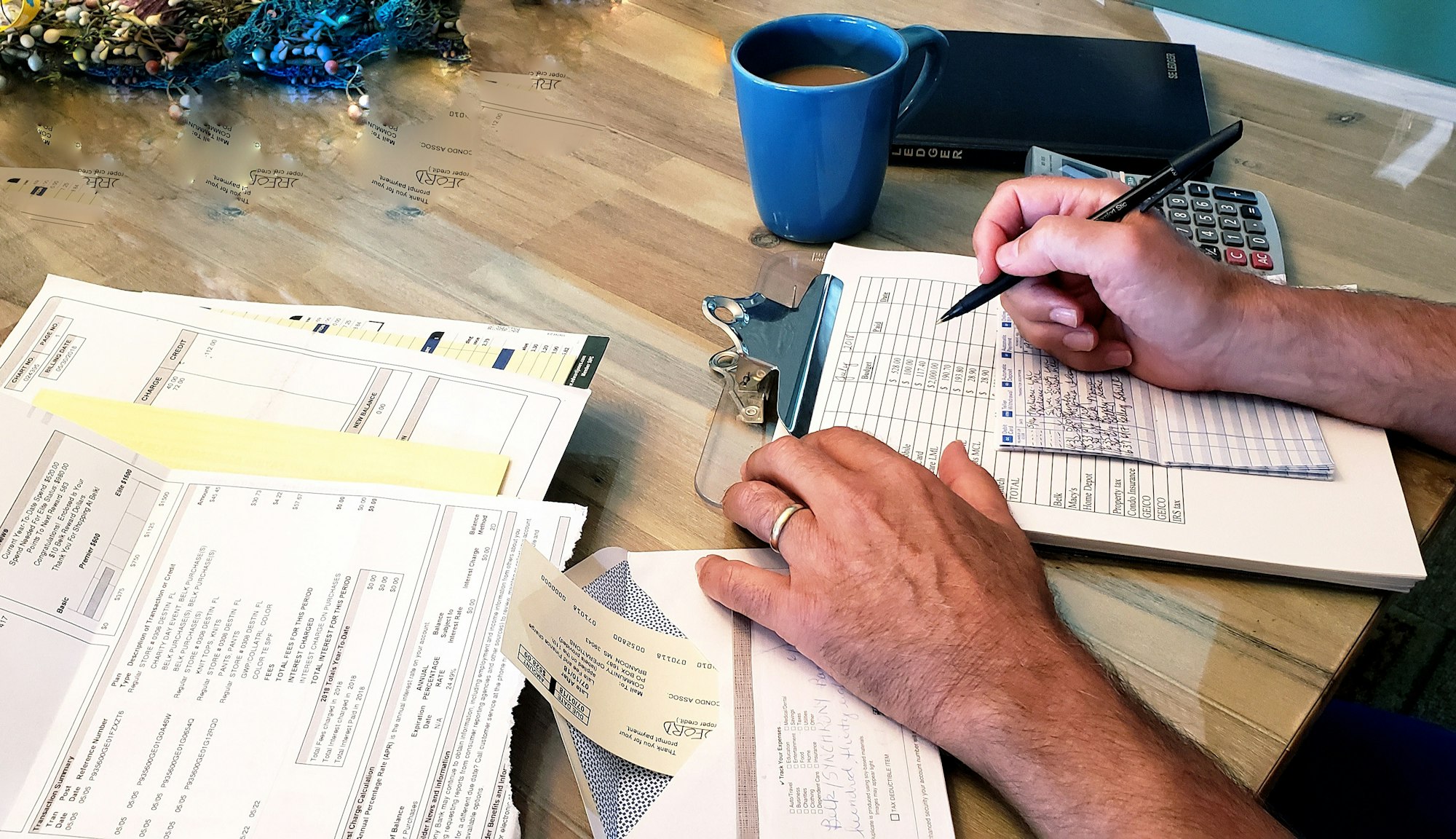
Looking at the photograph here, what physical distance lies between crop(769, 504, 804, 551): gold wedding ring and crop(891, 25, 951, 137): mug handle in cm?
38

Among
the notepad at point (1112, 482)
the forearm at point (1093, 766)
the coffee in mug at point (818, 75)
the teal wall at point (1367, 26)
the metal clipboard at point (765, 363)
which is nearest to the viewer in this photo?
the forearm at point (1093, 766)

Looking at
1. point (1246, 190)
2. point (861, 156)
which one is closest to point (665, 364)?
point (861, 156)

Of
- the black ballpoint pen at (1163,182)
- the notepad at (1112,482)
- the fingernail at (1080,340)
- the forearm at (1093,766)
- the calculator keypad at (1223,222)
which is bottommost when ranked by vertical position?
the forearm at (1093,766)

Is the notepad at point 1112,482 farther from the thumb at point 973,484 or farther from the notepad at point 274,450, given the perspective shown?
the notepad at point 274,450

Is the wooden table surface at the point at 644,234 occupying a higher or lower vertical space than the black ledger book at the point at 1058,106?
lower

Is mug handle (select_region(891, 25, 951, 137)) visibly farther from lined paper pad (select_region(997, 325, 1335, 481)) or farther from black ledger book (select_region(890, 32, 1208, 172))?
lined paper pad (select_region(997, 325, 1335, 481))

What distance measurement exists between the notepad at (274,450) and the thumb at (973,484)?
0.96ft

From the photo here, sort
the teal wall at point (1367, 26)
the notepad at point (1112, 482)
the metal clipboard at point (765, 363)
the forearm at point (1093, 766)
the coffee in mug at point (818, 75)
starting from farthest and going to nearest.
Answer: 1. the teal wall at point (1367, 26)
2. the coffee in mug at point (818, 75)
3. the metal clipboard at point (765, 363)
4. the notepad at point (1112, 482)
5. the forearm at point (1093, 766)

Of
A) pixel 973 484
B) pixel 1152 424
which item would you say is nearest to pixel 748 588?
pixel 973 484

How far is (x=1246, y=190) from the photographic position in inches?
34.0

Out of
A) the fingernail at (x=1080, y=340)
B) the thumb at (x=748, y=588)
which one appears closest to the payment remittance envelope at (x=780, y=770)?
the thumb at (x=748, y=588)

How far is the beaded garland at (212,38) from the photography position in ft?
3.52

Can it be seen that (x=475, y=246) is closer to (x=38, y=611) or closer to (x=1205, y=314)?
(x=38, y=611)

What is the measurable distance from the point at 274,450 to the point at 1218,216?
76 centimetres
